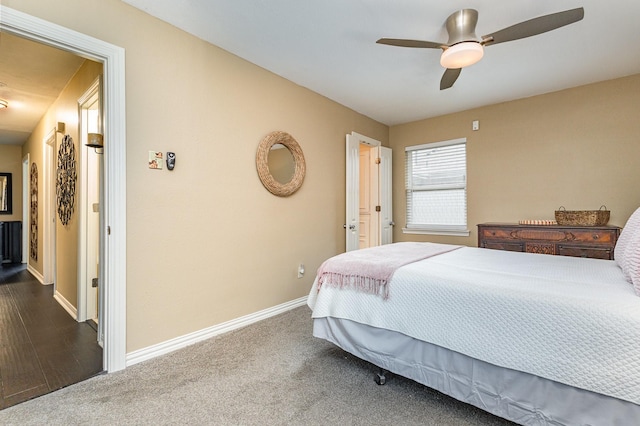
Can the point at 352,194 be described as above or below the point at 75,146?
below

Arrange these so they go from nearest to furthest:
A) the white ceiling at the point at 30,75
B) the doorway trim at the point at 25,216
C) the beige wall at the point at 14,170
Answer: the white ceiling at the point at 30,75 → the doorway trim at the point at 25,216 → the beige wall at the point at 14,170

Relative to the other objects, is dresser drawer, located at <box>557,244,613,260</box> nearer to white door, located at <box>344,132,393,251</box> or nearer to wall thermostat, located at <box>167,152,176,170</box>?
white door, located at <box>344,132,393,251</box>

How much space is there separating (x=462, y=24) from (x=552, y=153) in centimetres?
246

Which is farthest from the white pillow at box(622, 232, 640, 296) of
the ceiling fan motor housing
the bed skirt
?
the ceiling fan motor housing

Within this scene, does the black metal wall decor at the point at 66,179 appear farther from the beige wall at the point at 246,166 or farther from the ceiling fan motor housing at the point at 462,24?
the ceiling fan motor housing at the point at 462,24

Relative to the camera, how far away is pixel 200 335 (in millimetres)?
2414

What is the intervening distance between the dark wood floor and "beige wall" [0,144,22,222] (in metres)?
3.77

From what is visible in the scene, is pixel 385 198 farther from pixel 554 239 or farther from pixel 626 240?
pixel 626 240

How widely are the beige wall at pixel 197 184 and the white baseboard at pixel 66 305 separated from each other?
151 centimetres

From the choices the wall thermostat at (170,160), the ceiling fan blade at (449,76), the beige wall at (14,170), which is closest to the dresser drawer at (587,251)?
the ceiling fan blade at (449,76)

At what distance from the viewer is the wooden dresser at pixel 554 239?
2.89m

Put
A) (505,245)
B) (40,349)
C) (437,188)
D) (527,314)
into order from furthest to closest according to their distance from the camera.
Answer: (437,188) → (505,245) → (40,349) → (527,314)

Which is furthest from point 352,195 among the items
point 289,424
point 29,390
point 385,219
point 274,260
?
point 29,390

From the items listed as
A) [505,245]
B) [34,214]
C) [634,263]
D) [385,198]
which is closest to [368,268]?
[634,263]
